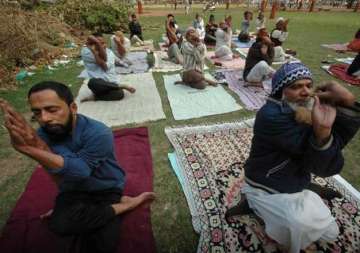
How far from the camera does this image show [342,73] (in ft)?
19.3

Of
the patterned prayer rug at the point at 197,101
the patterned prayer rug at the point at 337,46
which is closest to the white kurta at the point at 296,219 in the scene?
the patterned prayer rug at the point at 197,101

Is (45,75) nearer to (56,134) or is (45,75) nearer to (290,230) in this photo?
(56,134)

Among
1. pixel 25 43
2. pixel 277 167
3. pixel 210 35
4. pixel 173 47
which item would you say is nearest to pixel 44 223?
pixel 277 167

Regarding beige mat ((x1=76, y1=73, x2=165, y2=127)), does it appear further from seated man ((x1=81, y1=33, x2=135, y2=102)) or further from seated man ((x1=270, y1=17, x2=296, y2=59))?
seated man ((x1=270, y1=17, x2=296, y2=59))

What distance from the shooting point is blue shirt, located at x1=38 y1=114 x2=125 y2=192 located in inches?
71.3

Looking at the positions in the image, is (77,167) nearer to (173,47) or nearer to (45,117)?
(45,117)

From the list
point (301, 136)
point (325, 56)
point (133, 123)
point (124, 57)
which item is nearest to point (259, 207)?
point (301, 136)

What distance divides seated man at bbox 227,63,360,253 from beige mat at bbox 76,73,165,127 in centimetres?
257

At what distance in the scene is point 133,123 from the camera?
4.15 m

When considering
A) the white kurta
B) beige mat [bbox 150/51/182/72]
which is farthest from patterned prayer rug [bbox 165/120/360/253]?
beige mat [bbox 150/51/182/72]

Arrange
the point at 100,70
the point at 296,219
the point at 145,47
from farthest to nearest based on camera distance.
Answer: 1. the point at 145,47
2. the point at 100,70
3. the point at 296,219

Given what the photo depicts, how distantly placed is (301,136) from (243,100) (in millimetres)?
3201

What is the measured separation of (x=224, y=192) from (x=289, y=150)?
3.47 ft

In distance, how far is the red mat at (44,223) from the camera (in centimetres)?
213
